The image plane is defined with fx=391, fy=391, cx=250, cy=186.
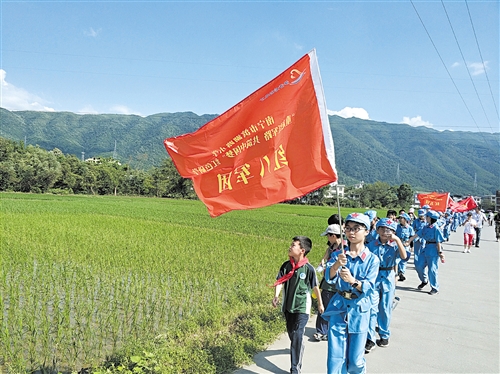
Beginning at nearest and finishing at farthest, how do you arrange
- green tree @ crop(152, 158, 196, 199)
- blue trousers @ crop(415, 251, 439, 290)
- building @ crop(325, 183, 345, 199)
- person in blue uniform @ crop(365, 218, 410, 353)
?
building @ crop(325, 183, 345, 199) → person in blue uniform @ crop(365, 218, 410, 353) → blue trousers @ crop(415, 251, 439, 290) → green tree @ crop(152, 158, 196, 199)

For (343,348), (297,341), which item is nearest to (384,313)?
(297,341)

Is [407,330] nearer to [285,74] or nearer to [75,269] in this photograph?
[285,74]

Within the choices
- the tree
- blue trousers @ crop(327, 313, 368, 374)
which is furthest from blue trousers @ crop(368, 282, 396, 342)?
the tree

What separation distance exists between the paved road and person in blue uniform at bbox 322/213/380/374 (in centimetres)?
76

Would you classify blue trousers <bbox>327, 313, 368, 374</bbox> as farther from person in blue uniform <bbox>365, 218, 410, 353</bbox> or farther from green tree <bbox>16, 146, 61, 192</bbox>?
green tree <bbox>16, 146, 61, 192</bbox>

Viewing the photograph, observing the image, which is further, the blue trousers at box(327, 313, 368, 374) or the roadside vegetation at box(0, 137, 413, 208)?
the roadside vegetation at box(0, 137, 413, 208)

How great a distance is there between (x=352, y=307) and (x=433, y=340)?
2.49 m

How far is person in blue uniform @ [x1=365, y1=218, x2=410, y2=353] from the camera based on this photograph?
503 cm

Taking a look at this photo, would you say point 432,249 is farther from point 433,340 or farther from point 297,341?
point 297,341

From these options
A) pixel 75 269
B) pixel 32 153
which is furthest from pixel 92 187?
pixel 75 269

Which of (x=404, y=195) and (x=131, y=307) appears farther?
(x=404, y=195)

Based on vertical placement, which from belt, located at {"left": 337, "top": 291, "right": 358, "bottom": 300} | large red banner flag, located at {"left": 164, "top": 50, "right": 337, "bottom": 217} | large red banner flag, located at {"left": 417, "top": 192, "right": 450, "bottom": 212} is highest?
large red banner flag, located at {"left": 164, "top": 50, "right": 337, "bottom": 217}

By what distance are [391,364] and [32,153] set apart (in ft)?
230

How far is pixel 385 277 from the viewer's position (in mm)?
5266
